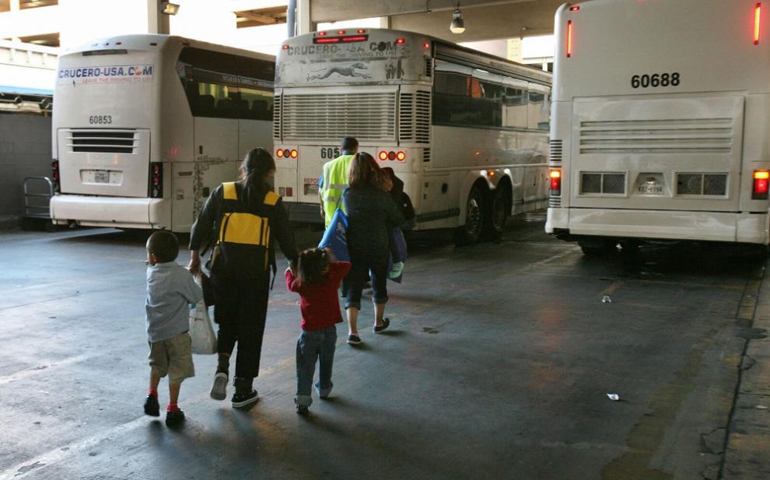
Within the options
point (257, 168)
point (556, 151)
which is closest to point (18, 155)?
point (556, 151)

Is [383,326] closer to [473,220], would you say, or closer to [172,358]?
[172,358]

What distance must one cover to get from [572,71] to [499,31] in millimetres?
15137

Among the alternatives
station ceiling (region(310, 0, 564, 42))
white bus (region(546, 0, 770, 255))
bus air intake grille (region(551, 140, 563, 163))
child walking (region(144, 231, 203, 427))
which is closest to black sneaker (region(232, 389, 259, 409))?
child walking (region(144, 231, 203, 427))

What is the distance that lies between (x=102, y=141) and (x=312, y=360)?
10096 millimetres

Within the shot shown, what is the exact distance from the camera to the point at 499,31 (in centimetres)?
2573

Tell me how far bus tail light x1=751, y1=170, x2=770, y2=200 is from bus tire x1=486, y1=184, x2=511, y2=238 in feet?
19.5

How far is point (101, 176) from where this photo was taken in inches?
565

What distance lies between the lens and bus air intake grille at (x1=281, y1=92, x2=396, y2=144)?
1301 cm

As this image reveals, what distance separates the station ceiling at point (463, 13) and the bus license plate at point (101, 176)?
365 inches

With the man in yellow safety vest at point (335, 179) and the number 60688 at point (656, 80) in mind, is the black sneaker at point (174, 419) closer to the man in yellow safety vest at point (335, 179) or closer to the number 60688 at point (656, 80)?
the man in yellow safety vest at point (335, 179)

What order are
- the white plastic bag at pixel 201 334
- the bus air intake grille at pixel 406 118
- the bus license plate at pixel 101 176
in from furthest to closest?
the bus license plate at pixel 101 176 → the bus air intake grille at pixel 406 118 → the white plastic bag at pixel 201 334

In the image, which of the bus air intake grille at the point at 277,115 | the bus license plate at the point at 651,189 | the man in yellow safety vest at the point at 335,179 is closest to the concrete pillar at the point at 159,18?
the bus air intake grille at the point at 277,115

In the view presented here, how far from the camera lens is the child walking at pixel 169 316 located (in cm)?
521

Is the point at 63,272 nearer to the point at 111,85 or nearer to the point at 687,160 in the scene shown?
the point at 111,85
